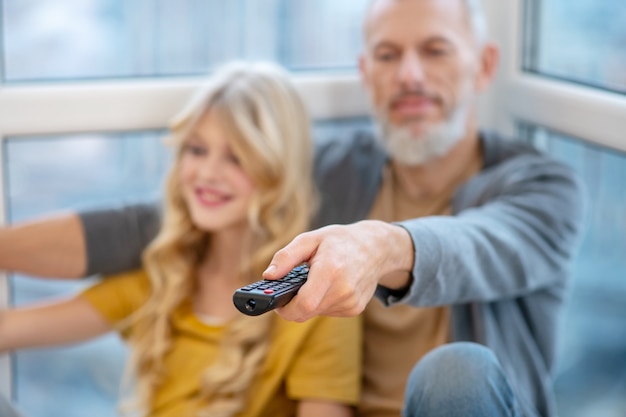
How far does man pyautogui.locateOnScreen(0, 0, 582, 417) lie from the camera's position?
46.9 inches

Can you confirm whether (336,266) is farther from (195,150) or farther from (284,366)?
(195,150)

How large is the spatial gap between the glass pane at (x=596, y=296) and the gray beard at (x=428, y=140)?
0.87 feet

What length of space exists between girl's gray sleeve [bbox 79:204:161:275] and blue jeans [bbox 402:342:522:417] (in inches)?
23.9

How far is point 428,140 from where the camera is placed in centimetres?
160

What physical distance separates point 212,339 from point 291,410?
18 centimetres

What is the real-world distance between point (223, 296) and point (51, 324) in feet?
0.96

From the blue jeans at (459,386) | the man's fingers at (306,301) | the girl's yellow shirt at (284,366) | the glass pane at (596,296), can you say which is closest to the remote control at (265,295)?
the man's fingers at (306,301)

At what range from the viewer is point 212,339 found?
156 cm

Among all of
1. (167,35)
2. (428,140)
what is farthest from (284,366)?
(167,35)

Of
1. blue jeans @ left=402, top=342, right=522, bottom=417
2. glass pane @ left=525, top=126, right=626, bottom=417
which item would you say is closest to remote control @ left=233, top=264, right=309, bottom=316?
blue jeans @ left=402, top=342, right=522, bottom=417

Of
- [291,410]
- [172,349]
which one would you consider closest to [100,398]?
[172,349]

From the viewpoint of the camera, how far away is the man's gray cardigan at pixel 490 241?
123 centimetres

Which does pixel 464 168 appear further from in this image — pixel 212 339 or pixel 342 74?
pixel 212 339

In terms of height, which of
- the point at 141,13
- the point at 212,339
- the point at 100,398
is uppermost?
the point at 141,13
